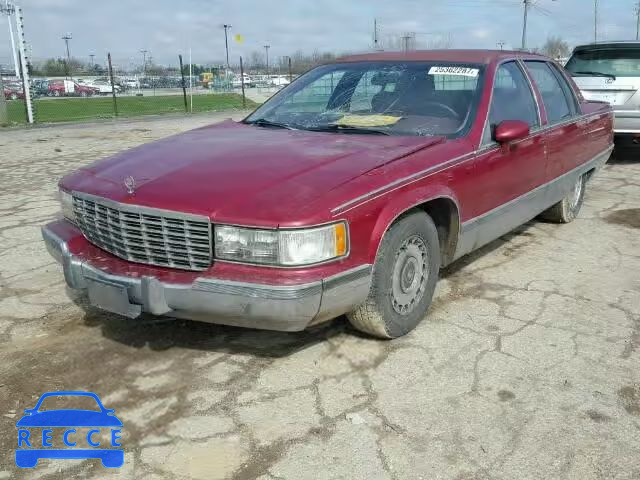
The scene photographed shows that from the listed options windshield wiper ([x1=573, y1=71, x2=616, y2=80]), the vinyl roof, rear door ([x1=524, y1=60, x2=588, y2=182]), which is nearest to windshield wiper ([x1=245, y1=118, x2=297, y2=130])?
the vinyl roof

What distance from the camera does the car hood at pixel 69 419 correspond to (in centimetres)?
261

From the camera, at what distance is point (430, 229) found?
3.33m

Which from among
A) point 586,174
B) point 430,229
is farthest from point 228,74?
point 430,229

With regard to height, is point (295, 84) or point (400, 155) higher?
point (295, 84)

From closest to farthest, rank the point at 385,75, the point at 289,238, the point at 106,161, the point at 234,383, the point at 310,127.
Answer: the point at 289,238
the point at 234,383
the point at 106,161
the point at 310,127
the point at 385,75

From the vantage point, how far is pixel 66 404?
2.76m

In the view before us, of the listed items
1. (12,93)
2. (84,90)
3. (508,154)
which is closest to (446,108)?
(508,154)

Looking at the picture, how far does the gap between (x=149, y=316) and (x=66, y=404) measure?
0.97m

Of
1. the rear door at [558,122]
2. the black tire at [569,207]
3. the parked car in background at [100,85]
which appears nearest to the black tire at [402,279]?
the rear door at [558,122]

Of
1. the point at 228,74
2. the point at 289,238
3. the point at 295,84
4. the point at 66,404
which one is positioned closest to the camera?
the point at 289,238

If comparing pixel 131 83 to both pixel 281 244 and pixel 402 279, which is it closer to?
pixel 402 279

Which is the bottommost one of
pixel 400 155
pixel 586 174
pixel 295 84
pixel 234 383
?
pixel 234 383

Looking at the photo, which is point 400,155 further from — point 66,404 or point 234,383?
point 66,404

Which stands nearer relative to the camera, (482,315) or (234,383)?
(234,383)
